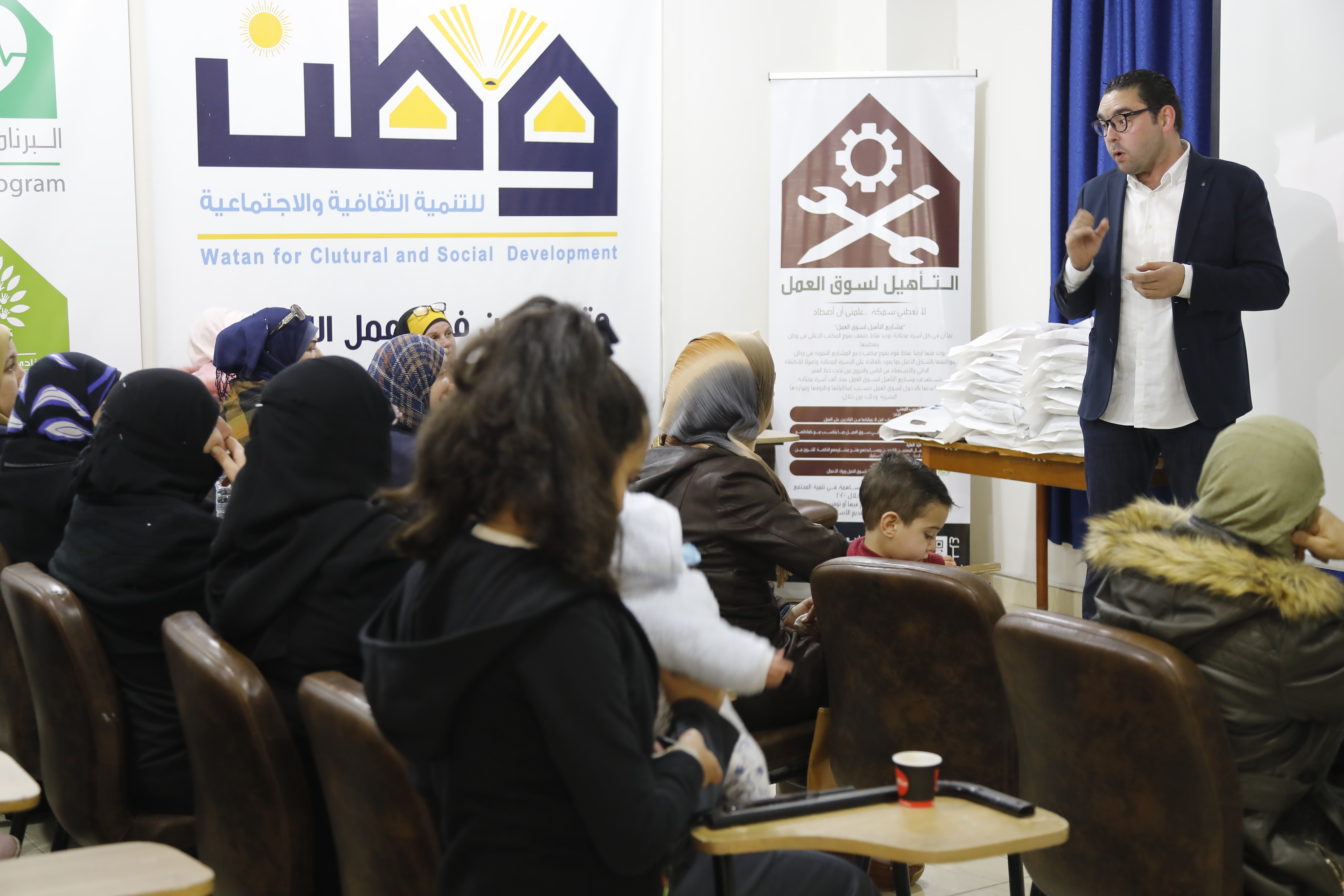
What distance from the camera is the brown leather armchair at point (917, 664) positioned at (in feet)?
6.69

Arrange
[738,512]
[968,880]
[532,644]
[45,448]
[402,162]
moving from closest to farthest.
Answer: [532,644] < [738,512] < [968,880] < [45,448] < [402,162]

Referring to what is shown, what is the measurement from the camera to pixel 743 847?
1.23 meters

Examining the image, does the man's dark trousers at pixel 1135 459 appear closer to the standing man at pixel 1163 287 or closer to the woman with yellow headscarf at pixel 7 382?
the standing man at pixel 1163 287

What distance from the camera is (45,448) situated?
285 cm

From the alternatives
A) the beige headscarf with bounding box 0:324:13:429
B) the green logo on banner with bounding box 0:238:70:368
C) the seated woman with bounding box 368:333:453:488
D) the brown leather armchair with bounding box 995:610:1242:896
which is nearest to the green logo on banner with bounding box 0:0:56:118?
the green logo on banner with bounding box 0:238:70:368

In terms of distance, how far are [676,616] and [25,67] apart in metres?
4.39

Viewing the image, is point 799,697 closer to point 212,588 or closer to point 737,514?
point 737,514

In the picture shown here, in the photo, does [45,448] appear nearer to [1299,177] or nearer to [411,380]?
[411,380]

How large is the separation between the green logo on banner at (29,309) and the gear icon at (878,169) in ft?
11.1

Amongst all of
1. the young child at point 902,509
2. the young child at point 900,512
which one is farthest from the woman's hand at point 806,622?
the young child at point 902,509

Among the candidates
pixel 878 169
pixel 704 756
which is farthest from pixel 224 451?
pixel 878 169

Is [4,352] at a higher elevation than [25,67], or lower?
lower

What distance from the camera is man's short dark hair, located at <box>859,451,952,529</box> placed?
2662 mm

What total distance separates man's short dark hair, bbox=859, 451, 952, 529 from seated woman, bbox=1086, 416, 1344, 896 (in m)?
0.85
